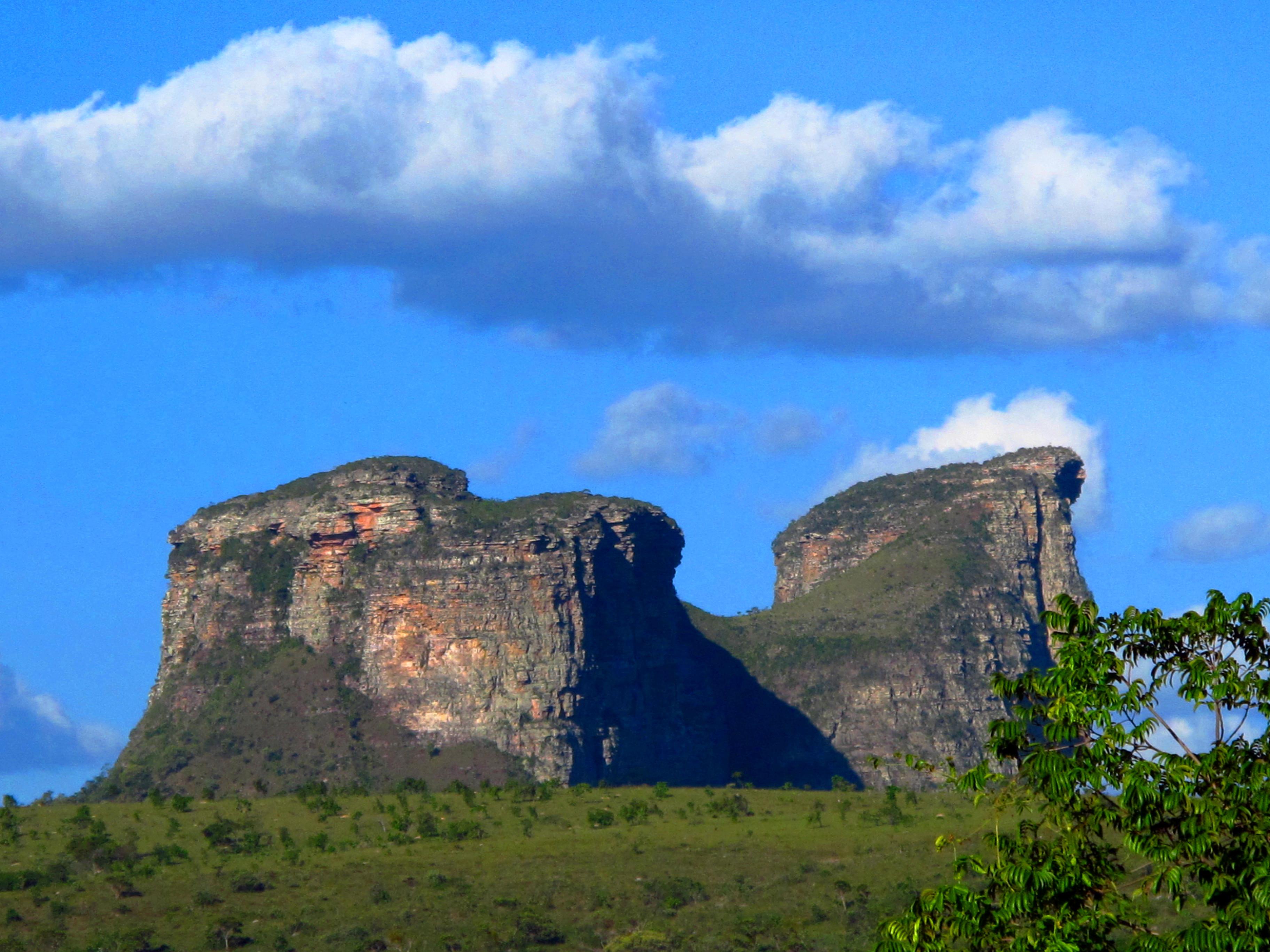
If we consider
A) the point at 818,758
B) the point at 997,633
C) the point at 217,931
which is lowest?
the point at 217,931

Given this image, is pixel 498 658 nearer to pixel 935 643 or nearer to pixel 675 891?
pixel 935 643

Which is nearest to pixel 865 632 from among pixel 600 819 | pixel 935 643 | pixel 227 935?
pixel 935 643

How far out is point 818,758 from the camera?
185750 mm

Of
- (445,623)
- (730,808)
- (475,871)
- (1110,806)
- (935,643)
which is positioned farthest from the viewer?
(935,643)

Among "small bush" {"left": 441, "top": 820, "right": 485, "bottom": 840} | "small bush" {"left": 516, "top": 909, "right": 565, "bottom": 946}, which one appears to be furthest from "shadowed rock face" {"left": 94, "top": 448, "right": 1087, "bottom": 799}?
"small bush" {"left": 516, "top": 909, "right": 565, "bottom": 946}

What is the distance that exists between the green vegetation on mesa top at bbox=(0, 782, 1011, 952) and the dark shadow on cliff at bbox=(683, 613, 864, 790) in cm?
5087

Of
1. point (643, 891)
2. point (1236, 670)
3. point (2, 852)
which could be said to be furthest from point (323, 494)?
point (1236, 670)

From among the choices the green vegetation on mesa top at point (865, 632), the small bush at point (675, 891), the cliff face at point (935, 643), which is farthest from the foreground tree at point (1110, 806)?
the green vegetation on mesa top at point (865, 632)

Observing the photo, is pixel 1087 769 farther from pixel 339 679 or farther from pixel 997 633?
pixel 997 633

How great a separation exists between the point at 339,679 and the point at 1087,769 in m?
143

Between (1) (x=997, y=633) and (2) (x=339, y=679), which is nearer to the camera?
(2) (x=339, y=679)

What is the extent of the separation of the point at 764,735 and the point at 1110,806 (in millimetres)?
161499

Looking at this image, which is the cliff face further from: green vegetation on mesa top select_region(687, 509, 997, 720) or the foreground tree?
the foreground tree

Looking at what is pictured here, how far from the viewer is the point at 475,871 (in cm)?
10331
